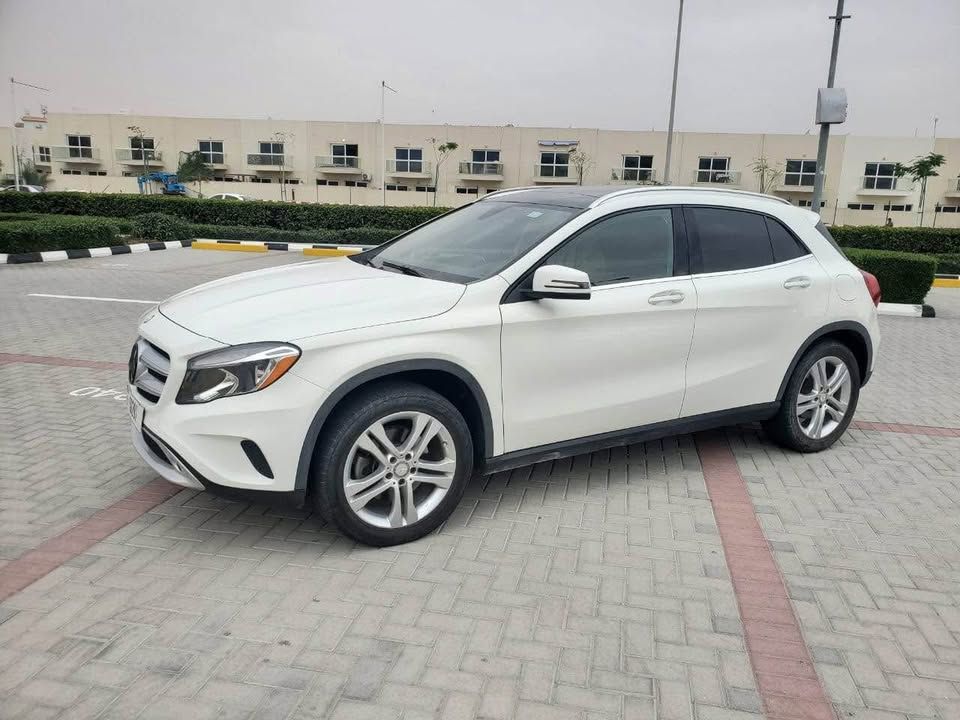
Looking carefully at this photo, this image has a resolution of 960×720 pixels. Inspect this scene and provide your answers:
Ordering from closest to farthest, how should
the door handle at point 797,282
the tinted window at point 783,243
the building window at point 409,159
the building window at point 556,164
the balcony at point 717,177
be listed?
the door handle at point 797,282
the tinted window at point 783,243
the balcony at point 717,177
the building window at point 556,164
the building window at point 409,159

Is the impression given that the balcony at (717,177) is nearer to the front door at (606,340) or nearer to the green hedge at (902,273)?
the green hedge at (902,273)

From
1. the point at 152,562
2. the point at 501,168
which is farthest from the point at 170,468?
the point at 501,168

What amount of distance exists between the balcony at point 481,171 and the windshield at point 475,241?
195ft

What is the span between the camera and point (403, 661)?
288cm

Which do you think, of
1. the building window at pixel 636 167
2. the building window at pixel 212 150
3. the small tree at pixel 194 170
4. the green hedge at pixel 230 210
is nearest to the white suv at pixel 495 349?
the green hedge at pixel 230 210

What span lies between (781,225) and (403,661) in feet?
12.1

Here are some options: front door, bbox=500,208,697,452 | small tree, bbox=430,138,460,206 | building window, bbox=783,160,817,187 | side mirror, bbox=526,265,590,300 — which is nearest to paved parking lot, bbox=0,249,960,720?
front door, bbox=500,208,697,452

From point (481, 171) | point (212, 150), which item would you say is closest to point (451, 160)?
point (481, 171)

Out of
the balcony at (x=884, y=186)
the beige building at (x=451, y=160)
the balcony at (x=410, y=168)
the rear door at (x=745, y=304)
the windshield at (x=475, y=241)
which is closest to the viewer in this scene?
the windshield at (x=475, y=241)

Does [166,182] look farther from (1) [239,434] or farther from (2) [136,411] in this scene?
(1) [239,434]

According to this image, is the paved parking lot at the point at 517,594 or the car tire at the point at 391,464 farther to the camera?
the car tire at the point at 391,464

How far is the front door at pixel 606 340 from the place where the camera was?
3.92 metres

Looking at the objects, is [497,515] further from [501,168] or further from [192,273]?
[501,168]

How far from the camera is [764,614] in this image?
3.28 meters
